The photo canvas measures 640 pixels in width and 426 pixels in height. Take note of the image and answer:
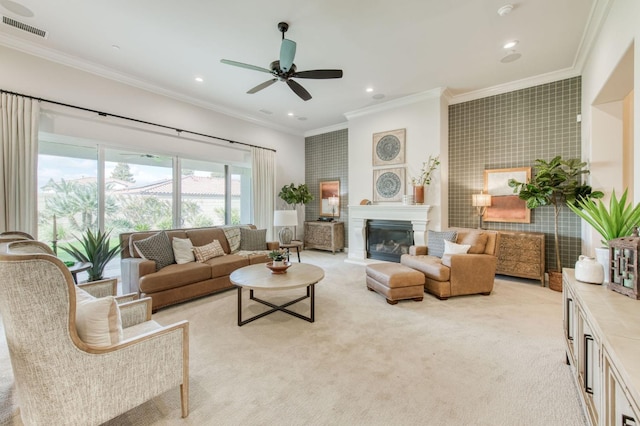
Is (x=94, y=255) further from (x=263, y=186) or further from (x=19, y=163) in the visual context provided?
(x=263, y=186)

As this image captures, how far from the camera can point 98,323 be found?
1.30 metres

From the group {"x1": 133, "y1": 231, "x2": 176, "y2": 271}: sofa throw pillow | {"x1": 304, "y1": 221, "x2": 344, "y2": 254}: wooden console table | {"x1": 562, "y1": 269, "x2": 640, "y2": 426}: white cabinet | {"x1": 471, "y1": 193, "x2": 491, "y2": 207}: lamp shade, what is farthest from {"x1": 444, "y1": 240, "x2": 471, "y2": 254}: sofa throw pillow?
{"x1": 133, "y1": 231, "x2": 176, "y2": 271}: sofa throw pillow

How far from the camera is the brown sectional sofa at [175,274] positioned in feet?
10.2

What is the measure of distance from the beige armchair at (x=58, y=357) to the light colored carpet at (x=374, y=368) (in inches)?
15.4

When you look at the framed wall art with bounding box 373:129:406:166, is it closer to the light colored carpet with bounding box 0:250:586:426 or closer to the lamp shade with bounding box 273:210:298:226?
the lamp shade with bounding box 273:210:298:226

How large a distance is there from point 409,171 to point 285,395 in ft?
14.9

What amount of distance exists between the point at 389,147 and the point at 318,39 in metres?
2.75

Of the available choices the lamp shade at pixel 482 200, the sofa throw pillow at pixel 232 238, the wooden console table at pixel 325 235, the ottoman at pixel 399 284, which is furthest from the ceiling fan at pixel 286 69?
the wooden console table at pixel 325 235

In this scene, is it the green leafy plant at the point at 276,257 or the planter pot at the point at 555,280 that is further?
the planter pot at the point at 555,280

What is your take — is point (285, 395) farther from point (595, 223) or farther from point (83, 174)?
point (83, 174)

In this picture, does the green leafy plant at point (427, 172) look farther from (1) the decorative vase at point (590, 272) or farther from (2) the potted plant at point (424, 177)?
(1) the decorative vase at point (590, 272)

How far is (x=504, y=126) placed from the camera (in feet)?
15.4

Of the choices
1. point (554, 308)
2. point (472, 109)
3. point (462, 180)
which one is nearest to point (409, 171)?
point (462, 180)

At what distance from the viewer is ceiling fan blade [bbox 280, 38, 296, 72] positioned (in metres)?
2.69
